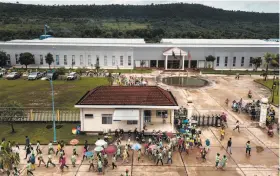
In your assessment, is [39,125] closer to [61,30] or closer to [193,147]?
[193,147]

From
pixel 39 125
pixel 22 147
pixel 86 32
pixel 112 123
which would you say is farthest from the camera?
pixel 86 32

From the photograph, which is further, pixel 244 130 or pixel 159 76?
pixel 159 76

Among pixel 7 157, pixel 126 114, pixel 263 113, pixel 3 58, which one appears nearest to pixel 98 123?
pixel 126 114

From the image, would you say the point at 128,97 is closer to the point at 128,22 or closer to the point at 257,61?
the point at 257,61

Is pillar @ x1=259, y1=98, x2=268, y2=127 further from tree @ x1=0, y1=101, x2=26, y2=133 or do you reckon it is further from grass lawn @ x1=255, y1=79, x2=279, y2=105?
tree @ x1=0, y1=101, x2=26, y2=133

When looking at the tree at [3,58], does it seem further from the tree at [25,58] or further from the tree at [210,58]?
the tree at [210,58]

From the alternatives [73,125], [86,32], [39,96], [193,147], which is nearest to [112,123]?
[73,125]
